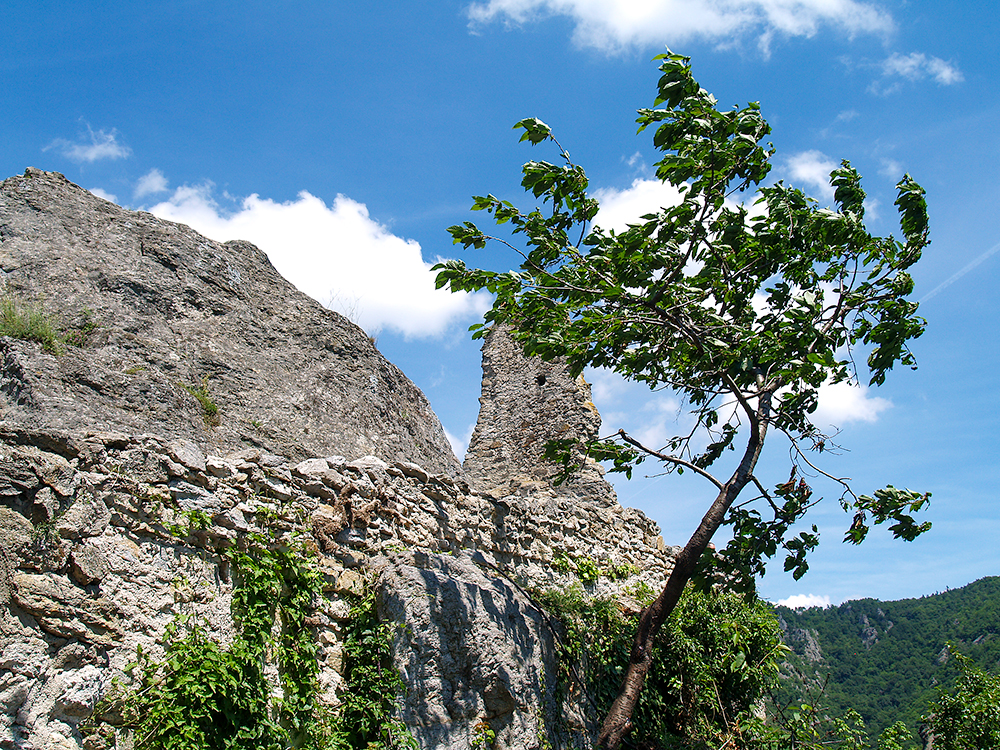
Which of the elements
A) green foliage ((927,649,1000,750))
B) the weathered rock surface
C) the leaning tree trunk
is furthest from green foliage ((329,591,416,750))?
green foliage ((927,649,1000,750))

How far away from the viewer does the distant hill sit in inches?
846

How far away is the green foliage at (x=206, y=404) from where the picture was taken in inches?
209

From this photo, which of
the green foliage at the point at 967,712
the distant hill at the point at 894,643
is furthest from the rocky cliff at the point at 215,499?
the distant hill at the point at 894,643

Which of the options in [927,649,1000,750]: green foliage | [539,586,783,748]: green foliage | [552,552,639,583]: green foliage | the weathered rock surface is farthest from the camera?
[927,649,1000,750]: green foliage

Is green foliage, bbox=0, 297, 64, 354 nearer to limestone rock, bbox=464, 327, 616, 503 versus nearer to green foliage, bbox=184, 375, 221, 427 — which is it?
green foliage, bbox=184, 375, 221, 427

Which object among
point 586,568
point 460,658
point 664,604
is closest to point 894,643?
point 586,568

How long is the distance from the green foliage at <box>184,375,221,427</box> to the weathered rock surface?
5 centimetres

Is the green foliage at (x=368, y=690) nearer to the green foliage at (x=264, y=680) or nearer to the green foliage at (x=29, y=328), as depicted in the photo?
the green foliage at (x=264, y=680)

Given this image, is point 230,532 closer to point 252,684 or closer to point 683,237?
point 252,684

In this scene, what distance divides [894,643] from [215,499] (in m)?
39.7

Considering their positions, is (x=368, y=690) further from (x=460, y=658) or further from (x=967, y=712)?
(x=967, y=712)

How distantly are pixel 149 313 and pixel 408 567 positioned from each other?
3422mm

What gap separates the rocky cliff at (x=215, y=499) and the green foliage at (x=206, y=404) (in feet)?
0.06

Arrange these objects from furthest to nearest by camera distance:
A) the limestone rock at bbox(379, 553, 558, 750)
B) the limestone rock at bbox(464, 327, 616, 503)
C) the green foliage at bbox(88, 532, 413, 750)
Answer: the limestone rock at bbox(464, 327, 616, 503), the limestone rock at bbox(379, 553, 558, 750), the green foliage at bbox(88, 532, 413, 750)
